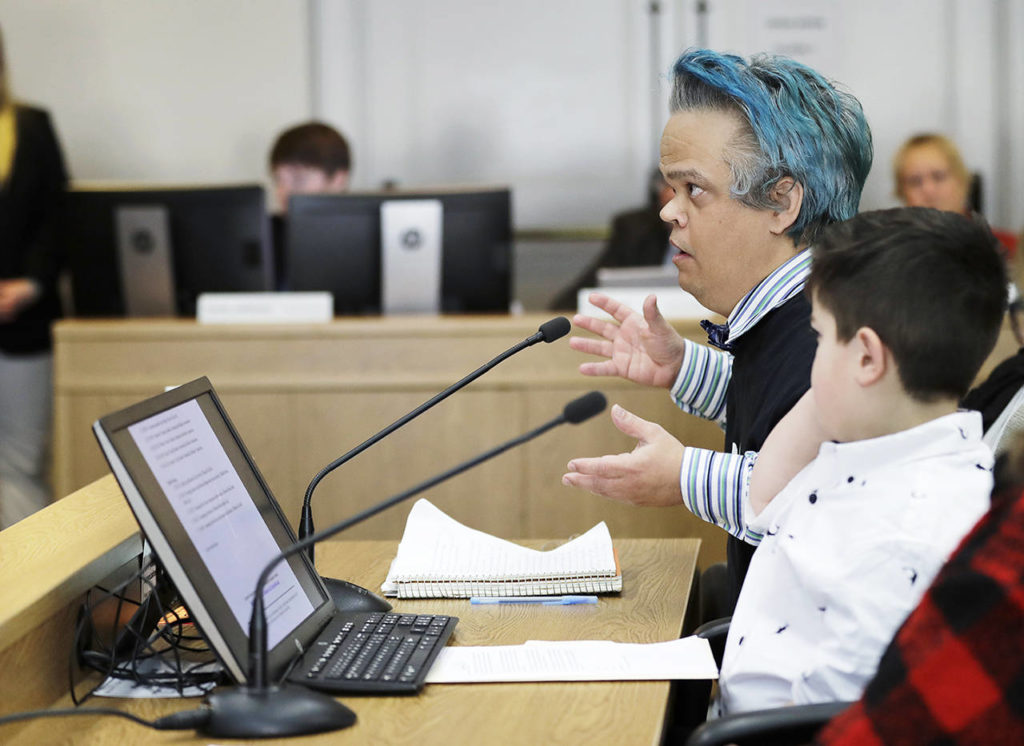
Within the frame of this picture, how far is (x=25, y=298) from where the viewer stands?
11.8 feet

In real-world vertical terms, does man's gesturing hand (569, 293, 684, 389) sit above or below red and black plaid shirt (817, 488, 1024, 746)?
above

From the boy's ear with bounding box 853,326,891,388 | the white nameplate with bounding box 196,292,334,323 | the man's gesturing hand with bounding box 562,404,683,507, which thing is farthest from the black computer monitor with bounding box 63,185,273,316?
the boy's ear with bounding box 853,326,891,388

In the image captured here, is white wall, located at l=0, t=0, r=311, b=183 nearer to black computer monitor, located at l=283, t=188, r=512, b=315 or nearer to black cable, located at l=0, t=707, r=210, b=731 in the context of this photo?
black computer monitor, located at l=283, t=188, r=512, b=315

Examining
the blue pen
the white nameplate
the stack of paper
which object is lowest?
the blue pen

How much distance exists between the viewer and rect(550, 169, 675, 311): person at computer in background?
4.46m

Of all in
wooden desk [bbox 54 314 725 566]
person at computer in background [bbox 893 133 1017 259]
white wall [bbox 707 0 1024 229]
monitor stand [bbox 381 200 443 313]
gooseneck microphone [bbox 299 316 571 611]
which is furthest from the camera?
white wall [bbox 707 0 1024 229]

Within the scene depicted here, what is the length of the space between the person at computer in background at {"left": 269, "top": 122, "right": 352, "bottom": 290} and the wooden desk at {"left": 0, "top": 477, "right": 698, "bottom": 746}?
2.44 metres

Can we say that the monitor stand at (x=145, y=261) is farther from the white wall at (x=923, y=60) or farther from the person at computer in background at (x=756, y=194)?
the white wall at (x=923, y=60)

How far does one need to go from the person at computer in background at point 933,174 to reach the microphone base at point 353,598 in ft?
11.0

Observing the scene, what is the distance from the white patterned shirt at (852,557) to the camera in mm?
1108

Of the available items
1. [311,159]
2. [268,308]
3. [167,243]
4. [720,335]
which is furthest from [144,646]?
[311,159]

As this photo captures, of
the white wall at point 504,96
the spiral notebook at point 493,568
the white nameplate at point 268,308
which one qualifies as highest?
the white wall at point 504,96

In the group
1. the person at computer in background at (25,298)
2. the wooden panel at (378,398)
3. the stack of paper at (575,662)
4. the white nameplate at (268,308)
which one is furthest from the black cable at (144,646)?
the person at computer in background at (25,298)

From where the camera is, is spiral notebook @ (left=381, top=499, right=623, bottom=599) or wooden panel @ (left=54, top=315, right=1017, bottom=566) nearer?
spiral notebook @ (left=381, top=499, right=623, bottom=599)
